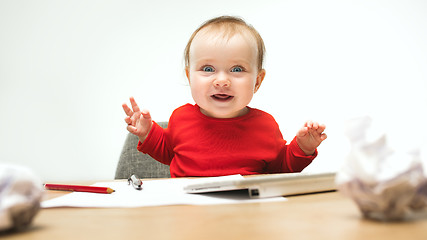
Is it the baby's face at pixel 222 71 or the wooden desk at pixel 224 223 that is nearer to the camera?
the wooden desk at pixel 224 223

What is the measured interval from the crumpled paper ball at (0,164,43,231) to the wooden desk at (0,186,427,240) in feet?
0.05

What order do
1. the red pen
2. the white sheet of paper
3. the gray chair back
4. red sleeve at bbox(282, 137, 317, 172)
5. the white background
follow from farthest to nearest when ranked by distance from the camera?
the white background → the gray chair back → red sleeve at bbox(282, 137, 317, 172) → the red pen → the white sheet of paper

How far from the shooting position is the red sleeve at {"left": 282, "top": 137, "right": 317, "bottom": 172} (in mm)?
1132

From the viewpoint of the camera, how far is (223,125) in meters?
1.18

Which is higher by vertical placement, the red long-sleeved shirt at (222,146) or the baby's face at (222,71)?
the baby's face at (222,71)

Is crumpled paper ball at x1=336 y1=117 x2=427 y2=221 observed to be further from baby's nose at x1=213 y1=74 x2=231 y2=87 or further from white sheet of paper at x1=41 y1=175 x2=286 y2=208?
baby's nose at x1=213 y1=74 x2=231 y2=87

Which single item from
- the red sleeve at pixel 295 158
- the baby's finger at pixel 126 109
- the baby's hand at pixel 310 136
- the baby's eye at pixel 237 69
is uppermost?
the baby's eye at pixel 237 69

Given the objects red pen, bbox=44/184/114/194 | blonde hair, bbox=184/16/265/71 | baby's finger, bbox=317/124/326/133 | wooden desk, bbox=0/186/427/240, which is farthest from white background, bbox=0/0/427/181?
wooden desk, bbox=0/186/427/240

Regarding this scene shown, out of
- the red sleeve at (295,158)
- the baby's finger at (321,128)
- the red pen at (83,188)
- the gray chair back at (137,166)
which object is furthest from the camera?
the gray chair back at (137,166)

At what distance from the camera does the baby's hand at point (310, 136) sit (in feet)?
3.36

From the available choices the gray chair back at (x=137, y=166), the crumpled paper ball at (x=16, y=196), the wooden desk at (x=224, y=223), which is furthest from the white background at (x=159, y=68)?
the crumpled paper ball at (x=16, y=196)

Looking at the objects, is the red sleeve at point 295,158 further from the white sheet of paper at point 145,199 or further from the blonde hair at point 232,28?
the white sheet of paper at point 145,199

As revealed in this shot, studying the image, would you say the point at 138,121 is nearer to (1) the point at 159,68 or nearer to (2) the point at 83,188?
(2) the point at 83,188

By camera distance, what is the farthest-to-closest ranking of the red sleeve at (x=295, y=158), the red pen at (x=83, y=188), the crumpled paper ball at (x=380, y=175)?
the red sleeve at (x=295, y=158)
the red pen at (x=83, y=188)
the crumpled paper ball at (x=380, y=175)
